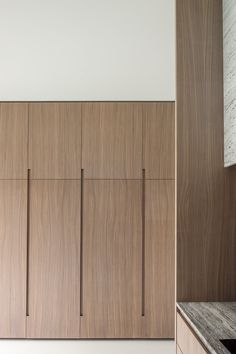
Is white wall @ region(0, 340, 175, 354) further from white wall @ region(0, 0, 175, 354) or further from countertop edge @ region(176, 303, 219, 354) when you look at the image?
white wall @ region(0, 0, 175, 354)

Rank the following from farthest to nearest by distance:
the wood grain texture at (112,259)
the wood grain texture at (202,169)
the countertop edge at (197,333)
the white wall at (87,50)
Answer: the white wall at (87,50) < the wood grain texture at (112,259) < the wood grain texture at (202,169) < the countertop edge at (197,333)

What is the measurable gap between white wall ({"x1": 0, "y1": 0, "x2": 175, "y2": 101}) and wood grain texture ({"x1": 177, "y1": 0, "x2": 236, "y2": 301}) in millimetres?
1507

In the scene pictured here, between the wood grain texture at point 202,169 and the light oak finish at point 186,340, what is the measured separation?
0.57ft

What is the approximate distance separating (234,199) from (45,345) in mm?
2237

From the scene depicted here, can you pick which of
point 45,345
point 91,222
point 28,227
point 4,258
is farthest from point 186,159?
point 45,345

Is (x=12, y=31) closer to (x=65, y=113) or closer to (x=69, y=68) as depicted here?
(x=69, y=68)

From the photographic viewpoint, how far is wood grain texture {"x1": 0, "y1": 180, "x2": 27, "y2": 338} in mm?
3547

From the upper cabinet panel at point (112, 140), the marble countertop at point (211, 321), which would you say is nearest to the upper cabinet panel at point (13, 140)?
the upper cabinet panel at point (112, 140)

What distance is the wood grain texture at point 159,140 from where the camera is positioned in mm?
3598

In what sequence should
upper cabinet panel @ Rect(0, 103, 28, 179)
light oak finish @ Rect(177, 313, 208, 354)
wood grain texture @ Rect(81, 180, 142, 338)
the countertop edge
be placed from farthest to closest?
upper cabinet panel @ Rect(0, 103, 28, 179), wood grain texture @ Rect(81, 180, 142, 338), light oak finish @ Rect(177, 313, 208, 354), the countertop edge

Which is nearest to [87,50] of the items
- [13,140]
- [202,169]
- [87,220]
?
[13,140]

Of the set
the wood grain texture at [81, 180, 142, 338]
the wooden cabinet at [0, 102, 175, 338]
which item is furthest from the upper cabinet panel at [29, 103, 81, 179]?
the wood grain texture at [81, 180, 142, 338]

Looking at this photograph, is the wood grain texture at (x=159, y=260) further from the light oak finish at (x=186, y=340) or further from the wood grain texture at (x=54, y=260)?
the light oak finish at (x=186, y=340)

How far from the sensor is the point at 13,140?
143 inches
